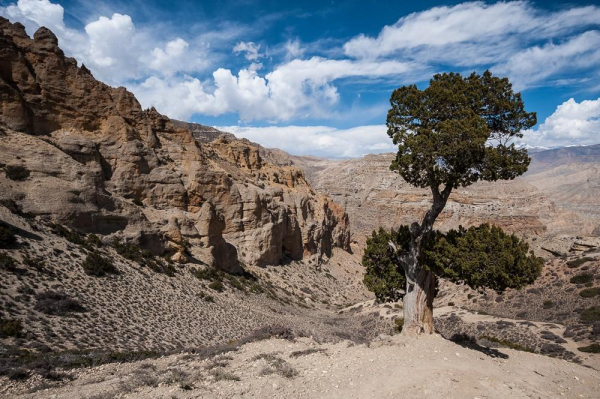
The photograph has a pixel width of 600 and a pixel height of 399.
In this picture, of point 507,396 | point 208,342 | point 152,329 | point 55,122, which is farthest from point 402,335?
point 55,122

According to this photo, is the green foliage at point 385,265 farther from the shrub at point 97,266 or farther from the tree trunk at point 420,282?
the shrub at point 97,266

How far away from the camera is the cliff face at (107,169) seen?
73.3 feet

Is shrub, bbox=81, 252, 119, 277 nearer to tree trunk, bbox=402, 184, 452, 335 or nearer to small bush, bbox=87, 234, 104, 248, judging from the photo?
small bush, bbox=87, 234, 104, 248

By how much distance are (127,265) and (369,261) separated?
1554 centimetres

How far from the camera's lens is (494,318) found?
25.8 meters

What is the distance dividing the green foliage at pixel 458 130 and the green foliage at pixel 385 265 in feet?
9.60

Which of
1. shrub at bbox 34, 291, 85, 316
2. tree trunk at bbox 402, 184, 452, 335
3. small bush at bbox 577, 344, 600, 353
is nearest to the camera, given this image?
tree trunk at bbox 402, 184, 452, 335

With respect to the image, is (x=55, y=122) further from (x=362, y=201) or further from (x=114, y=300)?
(x=362, y=201)

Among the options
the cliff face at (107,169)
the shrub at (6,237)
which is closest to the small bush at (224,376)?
the shrub at (6,237)

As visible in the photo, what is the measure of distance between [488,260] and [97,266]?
63.1ft

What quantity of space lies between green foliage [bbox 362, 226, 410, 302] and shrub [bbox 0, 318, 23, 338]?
12.6 metres

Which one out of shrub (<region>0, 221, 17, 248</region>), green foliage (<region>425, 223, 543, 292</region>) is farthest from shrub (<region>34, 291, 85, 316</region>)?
green foliage (<region>425, 223, 543, 292</region>)

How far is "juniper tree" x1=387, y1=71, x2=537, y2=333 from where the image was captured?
11445 millimetres

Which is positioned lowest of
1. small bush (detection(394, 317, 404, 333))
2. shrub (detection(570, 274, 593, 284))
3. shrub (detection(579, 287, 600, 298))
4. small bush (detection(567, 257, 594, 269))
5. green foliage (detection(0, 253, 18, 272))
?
shrub (detection(579, 287, 600, 298))
